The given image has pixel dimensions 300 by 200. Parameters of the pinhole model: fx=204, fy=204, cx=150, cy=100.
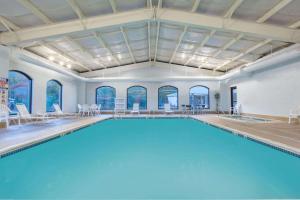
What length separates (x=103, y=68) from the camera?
13.4m

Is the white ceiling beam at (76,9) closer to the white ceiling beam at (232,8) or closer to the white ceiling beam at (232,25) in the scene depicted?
the white ceiling beam at (232,25)

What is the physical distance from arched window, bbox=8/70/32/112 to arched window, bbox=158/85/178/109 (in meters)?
8.00

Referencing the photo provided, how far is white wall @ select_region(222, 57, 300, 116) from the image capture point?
Answer: 7184 millimetres

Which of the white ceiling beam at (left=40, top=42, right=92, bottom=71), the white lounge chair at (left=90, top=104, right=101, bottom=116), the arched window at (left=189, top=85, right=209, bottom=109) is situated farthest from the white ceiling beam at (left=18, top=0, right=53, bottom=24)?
the arched window at (left=189, top=85, right=209, bottom=109)

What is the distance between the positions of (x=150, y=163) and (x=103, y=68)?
11157 mm

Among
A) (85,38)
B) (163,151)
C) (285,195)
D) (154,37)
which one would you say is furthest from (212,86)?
(285,195)

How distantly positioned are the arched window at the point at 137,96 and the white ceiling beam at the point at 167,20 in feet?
27.5

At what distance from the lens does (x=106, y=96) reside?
1434 cm

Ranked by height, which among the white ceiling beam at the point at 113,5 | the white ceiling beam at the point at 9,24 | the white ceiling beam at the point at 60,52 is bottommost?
the white ceiling beam at the point at 9,24

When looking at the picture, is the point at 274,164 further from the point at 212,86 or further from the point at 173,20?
the point at 212,86

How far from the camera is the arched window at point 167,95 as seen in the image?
1423 centimetres

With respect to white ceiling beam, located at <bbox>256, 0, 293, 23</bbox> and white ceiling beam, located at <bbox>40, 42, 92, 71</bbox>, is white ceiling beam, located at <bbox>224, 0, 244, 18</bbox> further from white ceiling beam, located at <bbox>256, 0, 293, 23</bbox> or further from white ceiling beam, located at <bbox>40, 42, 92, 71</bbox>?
white ceiling beam, located at <bbox>40, 42, 92, 71</bbox>

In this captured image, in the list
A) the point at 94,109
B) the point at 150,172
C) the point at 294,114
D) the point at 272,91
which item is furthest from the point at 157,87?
the point at 150,172

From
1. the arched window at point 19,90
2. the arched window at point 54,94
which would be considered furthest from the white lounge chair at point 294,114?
the arched window at point 54,94
